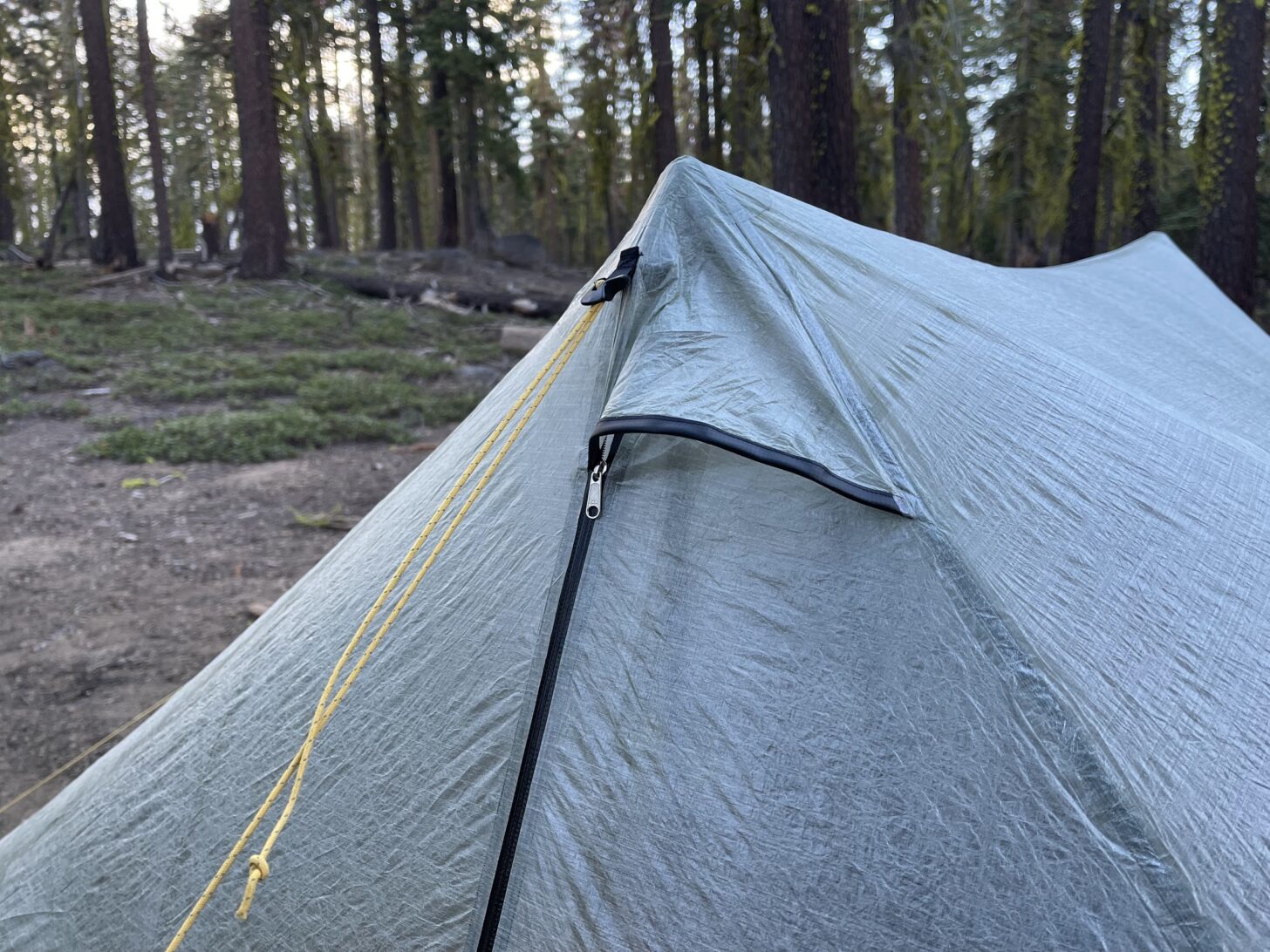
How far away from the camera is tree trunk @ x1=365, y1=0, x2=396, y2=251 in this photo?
19688mm

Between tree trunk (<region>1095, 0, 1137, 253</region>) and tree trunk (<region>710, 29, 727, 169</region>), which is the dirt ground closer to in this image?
tree trunk (<region>710, 29, 727, 169</region>)

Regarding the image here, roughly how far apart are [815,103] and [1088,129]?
656 centimetres

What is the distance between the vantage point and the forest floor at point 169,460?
422cm

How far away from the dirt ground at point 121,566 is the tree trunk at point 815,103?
3448 mm

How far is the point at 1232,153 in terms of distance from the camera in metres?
9.64

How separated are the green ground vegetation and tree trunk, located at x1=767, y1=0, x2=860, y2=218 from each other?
369cm

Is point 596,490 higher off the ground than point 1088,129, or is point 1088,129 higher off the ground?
point 1088,129

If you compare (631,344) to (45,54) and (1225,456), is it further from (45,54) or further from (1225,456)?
(45,54)

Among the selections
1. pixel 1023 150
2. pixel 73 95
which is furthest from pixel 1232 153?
pixel 73 95

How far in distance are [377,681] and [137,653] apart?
118 inches

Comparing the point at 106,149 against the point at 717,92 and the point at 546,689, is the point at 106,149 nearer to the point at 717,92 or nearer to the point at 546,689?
the point at 717,92

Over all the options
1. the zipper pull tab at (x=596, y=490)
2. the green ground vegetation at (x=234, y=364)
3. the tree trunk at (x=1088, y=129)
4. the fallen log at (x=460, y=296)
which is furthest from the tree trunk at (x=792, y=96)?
the fallen log at (x=460, y=296)

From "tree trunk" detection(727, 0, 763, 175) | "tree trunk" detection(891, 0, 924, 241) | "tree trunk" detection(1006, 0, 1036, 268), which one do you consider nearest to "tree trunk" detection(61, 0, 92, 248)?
"tree trunk" detection(727, 0, 763, 175)

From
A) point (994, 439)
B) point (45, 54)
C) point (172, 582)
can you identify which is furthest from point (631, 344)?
point (45, 54)
